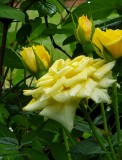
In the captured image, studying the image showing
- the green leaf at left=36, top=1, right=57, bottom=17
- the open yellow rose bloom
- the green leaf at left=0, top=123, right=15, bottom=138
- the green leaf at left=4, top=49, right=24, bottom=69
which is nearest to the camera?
the open yellow rose bloom

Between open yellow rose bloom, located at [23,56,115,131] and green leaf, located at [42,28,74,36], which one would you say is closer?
open yellow rose bloom, located at [23,56,115,131]

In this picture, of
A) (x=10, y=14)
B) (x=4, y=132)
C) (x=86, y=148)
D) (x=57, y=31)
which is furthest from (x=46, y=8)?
(x=86, y=148)

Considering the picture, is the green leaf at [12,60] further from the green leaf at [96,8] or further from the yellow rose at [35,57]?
the yellow rose at [35,57]

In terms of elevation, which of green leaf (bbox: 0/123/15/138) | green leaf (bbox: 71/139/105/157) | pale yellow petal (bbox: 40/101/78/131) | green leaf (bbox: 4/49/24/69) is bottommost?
green leaf (bbox: 0/123/15/138)

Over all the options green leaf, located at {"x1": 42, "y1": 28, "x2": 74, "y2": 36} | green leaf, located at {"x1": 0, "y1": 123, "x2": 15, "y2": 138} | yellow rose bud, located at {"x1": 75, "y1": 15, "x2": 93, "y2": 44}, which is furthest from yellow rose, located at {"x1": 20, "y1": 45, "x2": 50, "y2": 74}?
green leaf, located at {"x1": 42, "y1": 28, "x2": 74, "y2": 36}

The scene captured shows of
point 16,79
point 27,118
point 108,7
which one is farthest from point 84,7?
point 16,79

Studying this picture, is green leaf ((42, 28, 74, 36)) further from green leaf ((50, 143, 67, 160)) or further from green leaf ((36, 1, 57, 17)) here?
green leaf ((50, 143, 67, 160))

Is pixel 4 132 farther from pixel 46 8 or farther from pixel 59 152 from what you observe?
pixel 46 8
